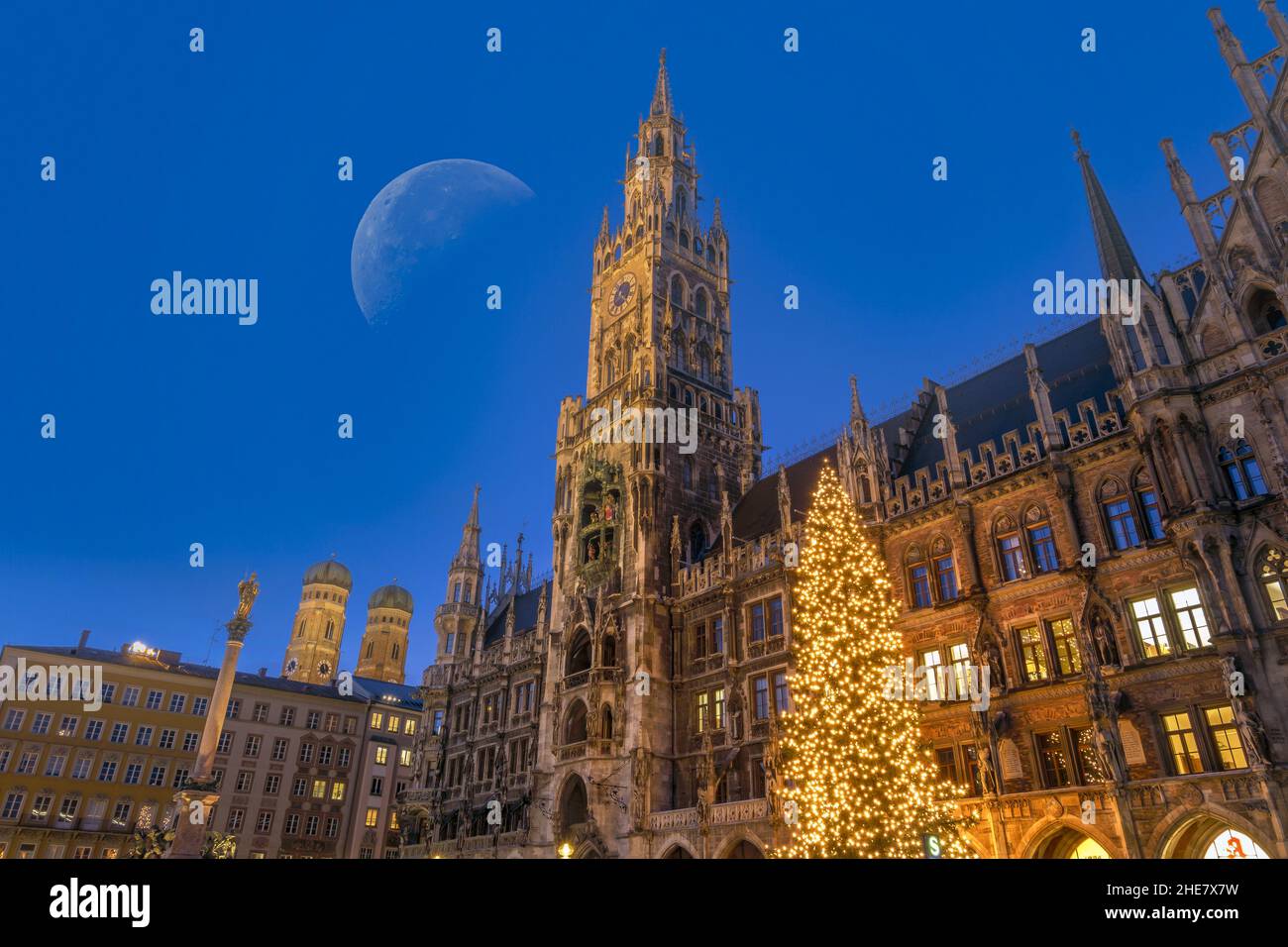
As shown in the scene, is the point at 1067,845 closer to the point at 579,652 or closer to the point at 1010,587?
the point at 1010,587

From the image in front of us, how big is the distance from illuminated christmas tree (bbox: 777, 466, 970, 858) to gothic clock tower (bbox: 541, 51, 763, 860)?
1404cm

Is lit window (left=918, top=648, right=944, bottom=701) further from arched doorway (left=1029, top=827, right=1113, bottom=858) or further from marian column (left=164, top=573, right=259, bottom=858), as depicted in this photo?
marian column (left=164, top=573, right=259, bottom=858)

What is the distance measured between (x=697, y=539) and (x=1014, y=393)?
18647 millimetres

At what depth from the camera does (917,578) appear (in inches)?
1245

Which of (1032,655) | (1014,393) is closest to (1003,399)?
(1014,393)

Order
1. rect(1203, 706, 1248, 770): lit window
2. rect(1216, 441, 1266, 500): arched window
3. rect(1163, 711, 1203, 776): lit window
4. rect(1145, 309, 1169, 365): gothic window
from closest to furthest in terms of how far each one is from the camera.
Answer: rect(1203, 706, 1248, 770): lit window, rect(1163, 711, 1203, 776): lit window, rect(1216, 441, 1266, 500): arched window, rect(1145, 309, 1169, 365): gothic window

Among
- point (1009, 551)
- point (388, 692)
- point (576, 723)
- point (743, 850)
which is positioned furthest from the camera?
point (388, 692)

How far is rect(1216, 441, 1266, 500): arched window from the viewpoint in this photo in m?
23.5

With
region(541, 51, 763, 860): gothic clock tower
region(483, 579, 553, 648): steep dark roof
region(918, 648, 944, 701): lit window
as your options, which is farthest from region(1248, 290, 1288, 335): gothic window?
region(483, 579, 553, 648): steep dark roof

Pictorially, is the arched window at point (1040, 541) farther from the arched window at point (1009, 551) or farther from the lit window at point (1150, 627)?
the lit window at point (1150, 627)

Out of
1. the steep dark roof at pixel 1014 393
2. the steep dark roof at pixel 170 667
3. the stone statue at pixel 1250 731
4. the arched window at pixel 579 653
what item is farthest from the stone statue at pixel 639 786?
the steep dark roof at pixel 170 667

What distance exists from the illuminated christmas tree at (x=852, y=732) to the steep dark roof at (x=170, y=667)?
5476cm

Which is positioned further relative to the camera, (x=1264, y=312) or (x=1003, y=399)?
(x=1003, y=399)

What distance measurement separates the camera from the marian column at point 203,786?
28734 millimetres
